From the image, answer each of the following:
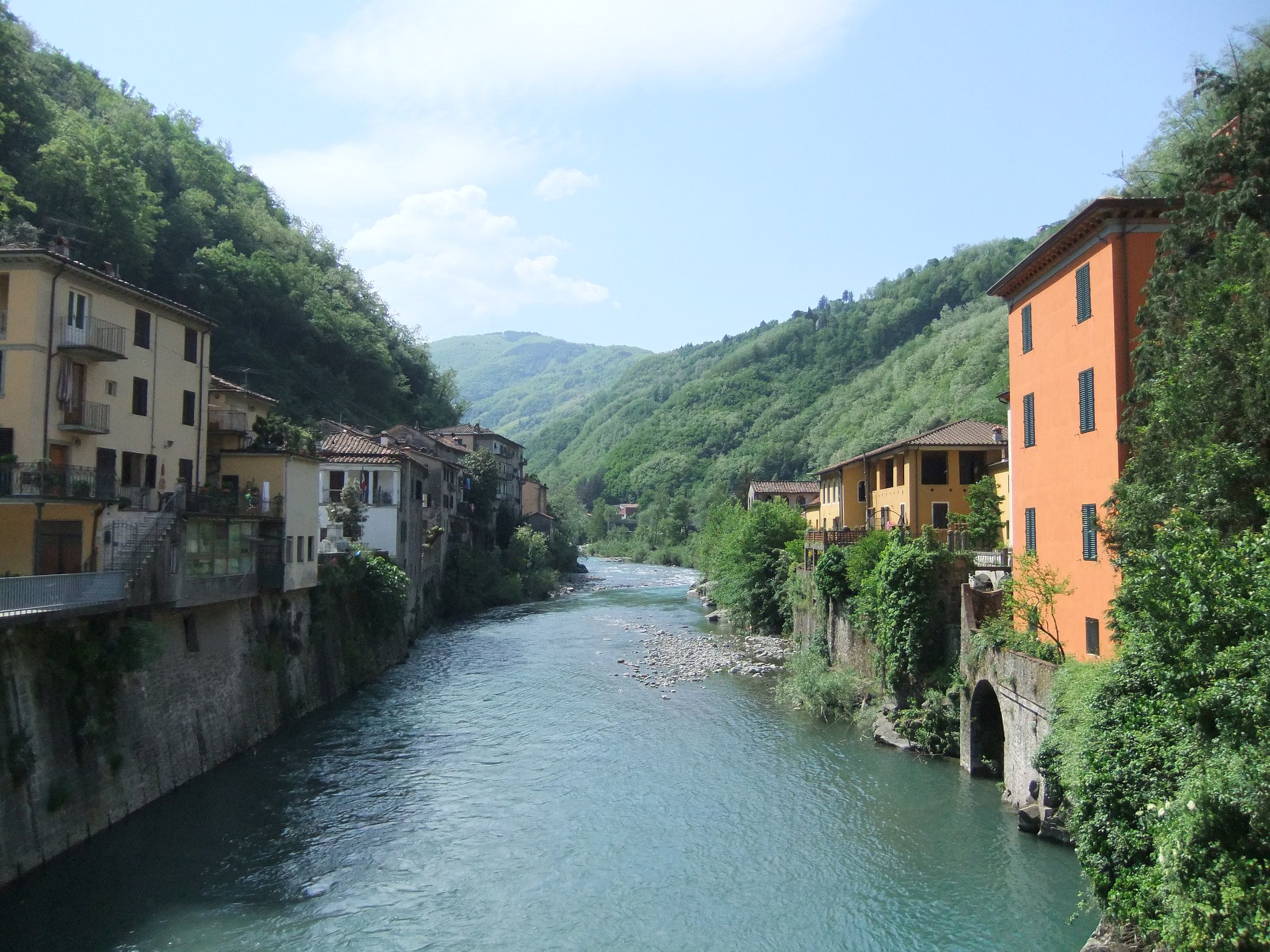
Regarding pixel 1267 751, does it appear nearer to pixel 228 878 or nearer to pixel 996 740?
pixel 996 740

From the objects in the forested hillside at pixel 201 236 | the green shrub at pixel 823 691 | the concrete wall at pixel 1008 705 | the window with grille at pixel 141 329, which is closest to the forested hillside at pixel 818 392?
the green shrub at pixel 823 691

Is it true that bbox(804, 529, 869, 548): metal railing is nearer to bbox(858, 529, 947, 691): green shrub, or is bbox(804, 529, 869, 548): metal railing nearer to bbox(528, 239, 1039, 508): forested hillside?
bbox(858, 529, 947, 691): green shrub

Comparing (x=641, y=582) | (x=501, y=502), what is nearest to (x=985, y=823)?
(x=501, y=502)

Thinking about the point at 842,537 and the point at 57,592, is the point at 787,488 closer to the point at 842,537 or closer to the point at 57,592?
the point at 842,537

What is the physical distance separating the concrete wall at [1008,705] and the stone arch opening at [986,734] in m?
0.02

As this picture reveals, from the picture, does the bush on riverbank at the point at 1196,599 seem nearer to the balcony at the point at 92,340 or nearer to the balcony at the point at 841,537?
the balcony at the point at 841,537

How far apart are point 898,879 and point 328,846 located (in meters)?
11.7

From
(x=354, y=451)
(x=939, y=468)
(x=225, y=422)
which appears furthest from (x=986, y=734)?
(x=354, y=451)

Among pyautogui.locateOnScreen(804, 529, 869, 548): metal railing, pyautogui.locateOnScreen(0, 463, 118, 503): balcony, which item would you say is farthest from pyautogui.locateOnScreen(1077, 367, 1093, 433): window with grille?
pyautogui.locateOnScreen(0, 463, 118, 503): balcony

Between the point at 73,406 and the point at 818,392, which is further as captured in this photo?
the point at 818,392

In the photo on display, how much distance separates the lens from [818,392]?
13812 cm

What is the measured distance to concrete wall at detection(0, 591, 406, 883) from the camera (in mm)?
15164

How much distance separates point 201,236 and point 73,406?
50.0 m

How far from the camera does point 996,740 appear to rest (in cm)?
2216
